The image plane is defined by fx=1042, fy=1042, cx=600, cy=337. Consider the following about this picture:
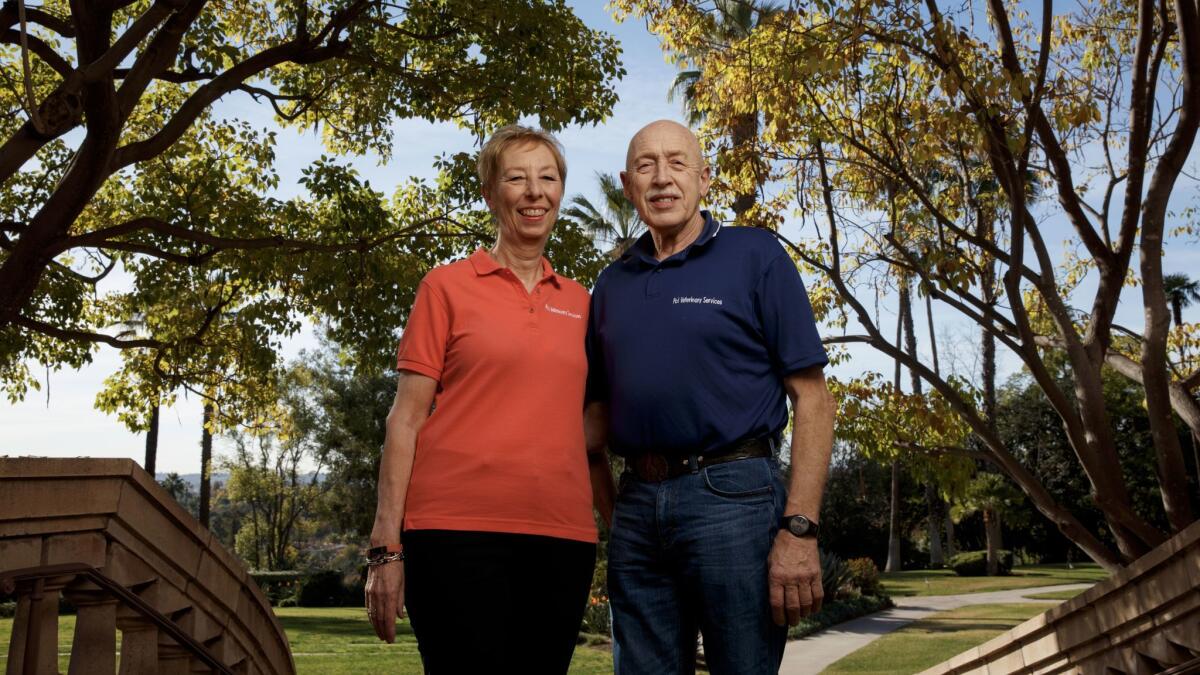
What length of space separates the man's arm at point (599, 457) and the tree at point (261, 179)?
7060 mm

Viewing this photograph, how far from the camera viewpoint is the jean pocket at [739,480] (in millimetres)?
2799

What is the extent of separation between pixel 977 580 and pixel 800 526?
3453 centimetres

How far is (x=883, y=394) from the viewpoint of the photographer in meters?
12.2

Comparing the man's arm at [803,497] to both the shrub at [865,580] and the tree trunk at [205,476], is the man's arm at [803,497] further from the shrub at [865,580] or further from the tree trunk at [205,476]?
the tree trunk at [205,476]

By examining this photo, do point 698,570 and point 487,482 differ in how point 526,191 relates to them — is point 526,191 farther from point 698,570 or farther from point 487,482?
point 698,570

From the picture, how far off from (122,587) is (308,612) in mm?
25390

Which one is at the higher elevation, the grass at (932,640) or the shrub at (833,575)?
the shrub at (833,575)

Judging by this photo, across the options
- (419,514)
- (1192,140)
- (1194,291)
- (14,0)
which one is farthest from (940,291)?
(1194,291)

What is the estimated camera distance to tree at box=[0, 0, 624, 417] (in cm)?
1034

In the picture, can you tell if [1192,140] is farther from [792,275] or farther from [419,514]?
[419,514]

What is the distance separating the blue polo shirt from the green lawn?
28.4 metres

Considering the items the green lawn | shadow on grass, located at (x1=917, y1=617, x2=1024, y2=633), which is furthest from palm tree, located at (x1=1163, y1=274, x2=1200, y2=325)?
shadow on grass, located at (x1=917, y1=617, x2=1024, y2=633)

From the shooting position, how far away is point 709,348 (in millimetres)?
2881

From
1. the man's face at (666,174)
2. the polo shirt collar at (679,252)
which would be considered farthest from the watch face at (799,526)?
the man's face at (666,174)
